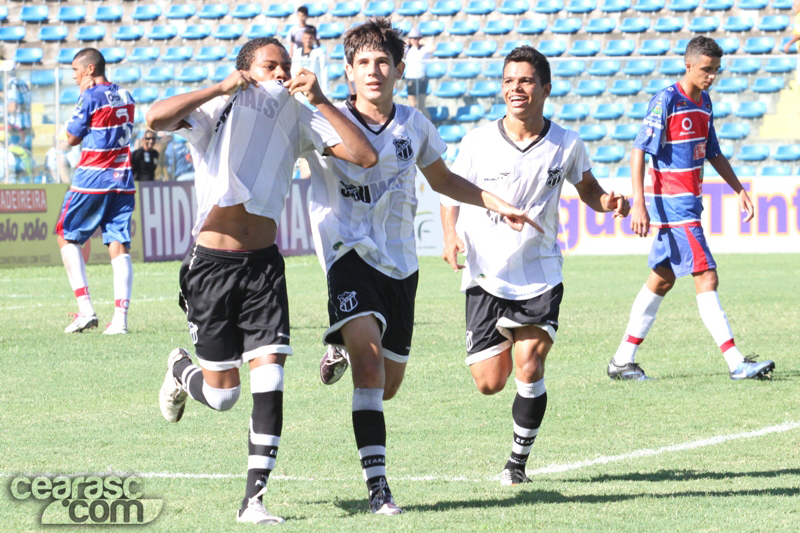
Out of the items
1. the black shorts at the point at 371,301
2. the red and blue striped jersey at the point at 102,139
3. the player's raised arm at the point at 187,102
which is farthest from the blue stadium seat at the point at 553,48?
the player's raised arm at the point at 187,102

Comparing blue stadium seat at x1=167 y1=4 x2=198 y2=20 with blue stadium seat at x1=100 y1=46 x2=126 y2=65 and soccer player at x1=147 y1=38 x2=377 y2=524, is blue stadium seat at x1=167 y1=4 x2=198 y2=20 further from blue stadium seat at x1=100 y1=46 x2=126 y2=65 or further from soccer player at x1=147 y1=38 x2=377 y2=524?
soccer player at x1=147 y1=38 x2=377 y2=524

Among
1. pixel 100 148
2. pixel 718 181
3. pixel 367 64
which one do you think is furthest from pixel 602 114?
pixel 367 64

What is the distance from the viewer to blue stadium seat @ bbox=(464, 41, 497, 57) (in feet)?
83.3

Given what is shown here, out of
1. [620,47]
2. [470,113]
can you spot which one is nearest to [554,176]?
[470,113]

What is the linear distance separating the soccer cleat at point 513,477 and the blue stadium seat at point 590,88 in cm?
1757

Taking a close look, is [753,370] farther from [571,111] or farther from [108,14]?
[108,14]

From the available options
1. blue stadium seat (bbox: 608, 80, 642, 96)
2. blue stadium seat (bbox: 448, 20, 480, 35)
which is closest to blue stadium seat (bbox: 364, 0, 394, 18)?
blue stadium seat (bbox: 448, 20, 480, 35)

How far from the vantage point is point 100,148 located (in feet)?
35.5

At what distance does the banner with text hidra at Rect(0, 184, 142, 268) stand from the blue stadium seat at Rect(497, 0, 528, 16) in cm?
1201

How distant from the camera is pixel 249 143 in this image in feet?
15.7

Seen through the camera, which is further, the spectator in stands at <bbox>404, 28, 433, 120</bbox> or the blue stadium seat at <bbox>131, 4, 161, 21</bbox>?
the blue stadium seat at <bbox>131, 4, 161, 21</bbox>

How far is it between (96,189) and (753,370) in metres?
5.99

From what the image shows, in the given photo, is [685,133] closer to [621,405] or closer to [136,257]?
[621,405]

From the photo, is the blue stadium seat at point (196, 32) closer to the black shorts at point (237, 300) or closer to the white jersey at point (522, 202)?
the white jersey at point (522, 202)
